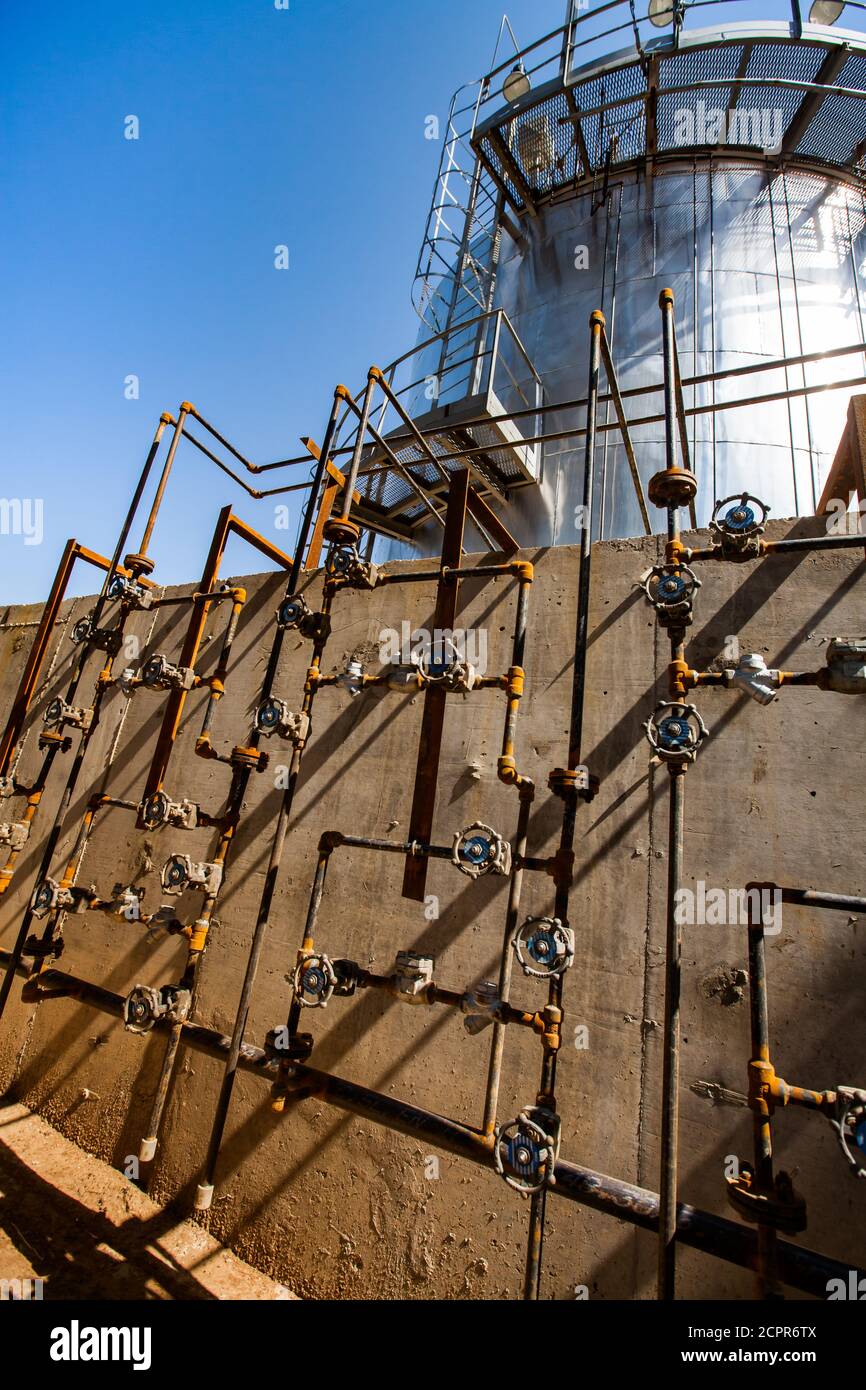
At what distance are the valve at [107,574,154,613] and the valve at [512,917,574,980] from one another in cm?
392

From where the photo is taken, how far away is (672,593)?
97.0 inches

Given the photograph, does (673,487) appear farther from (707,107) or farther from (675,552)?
(707,107)

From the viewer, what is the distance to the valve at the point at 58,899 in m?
3.82

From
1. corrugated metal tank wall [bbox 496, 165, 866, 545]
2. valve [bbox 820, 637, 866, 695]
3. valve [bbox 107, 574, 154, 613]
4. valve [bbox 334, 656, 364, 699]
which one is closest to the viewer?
valve [bbox 820, 637, 866, 695]

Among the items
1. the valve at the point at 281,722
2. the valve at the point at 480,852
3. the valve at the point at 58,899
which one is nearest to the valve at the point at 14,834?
the valve at the point at 58,899

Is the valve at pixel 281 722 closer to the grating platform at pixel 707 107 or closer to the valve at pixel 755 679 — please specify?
the valve at pixel 755 679

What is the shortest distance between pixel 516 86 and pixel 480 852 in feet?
36.9

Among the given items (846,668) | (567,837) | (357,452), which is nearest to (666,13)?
(357,452)

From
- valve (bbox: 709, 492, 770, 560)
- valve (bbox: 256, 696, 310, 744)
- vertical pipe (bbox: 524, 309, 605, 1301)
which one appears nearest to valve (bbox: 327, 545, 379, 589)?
valve (bbox: 256, 696, 310, 744)

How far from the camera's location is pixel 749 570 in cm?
326

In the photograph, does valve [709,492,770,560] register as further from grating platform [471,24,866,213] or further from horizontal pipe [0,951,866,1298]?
grating platform [471,24,866,213]

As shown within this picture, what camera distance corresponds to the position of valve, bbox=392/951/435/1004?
262cm
